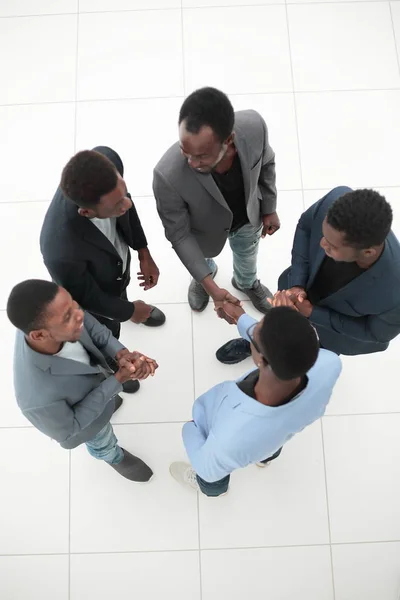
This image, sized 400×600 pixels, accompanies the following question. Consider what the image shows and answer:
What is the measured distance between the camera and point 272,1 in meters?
3.59

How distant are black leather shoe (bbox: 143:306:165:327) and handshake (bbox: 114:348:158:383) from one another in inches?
28.4

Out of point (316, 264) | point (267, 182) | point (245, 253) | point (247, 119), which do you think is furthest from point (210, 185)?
point (245, 253)

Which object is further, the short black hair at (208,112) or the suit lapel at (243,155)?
the suit lapel at (243,155)

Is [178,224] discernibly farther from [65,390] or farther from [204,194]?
[65,390]

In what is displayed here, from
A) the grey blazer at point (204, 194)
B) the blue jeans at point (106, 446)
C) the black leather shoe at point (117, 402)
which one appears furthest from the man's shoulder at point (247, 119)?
the black leather shoe at point (117, 402)

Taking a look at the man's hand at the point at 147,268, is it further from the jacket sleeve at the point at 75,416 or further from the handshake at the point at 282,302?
the jacket sleeve at the point at 75,416

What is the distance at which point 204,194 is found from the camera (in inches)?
79.7

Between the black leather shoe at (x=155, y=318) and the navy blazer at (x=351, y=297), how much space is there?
0.89m

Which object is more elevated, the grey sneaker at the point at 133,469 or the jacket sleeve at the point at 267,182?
the jacket sleeve at the point at 267,182

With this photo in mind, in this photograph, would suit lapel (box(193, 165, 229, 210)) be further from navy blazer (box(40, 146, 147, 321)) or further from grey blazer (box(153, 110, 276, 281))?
navy blazer (box(40, 146, 147, 321))

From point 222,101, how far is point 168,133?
66.8 inches

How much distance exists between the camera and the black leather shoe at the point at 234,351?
2855 mm

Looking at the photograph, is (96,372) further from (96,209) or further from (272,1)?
(272,1)

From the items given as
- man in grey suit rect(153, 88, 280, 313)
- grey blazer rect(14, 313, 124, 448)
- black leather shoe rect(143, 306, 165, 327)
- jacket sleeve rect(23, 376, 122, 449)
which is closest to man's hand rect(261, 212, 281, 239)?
man in grey suit rect(153, 88, 280, 313)
